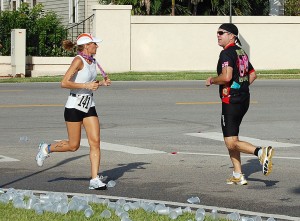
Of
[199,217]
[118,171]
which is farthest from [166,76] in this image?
[199,217]

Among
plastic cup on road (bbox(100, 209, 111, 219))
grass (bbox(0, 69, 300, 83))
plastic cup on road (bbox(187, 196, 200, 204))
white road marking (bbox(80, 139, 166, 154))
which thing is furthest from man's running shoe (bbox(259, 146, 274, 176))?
grass (bbox(0, 69, 300, 83))

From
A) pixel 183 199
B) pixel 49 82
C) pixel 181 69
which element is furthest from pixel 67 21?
pixel 183 199

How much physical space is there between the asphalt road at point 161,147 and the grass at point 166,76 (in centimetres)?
573

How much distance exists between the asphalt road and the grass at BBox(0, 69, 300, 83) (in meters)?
5.73

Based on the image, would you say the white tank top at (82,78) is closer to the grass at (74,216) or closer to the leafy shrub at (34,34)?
the grass at (74,216)

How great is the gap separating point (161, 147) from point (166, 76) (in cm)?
1895

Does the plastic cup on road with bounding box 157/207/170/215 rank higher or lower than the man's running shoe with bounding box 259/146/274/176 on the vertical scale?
lower

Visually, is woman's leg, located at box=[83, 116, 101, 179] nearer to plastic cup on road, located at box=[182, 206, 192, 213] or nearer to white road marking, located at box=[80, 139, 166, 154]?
plastic cup on road, located at box=[182, 206, 192, 213]

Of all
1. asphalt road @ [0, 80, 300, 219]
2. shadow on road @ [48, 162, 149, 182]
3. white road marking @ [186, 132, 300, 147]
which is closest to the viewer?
asphalt road @ [0, 80, 300, 219]

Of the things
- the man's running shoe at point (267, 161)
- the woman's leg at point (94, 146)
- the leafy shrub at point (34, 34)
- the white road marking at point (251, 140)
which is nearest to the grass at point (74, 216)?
the woman's leg at point (94, 146)

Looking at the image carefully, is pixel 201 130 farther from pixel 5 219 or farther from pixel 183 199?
pixel 5 219

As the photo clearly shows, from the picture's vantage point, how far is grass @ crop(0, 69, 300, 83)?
32.4 metres

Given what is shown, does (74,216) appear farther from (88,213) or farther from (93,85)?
(93,85)

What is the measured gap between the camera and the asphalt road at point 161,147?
10703 millimetres
